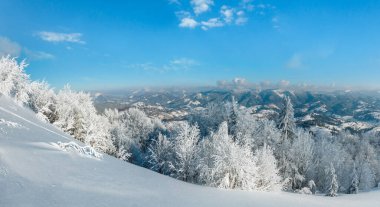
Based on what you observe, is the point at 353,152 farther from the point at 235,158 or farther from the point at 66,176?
the point at 66,176

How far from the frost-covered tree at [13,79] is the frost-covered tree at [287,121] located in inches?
1723

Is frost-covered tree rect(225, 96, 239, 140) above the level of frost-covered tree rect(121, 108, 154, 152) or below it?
above

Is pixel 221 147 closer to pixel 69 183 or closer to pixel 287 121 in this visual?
pixel 69 183

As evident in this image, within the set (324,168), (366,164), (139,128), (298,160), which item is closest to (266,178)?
(298,160)

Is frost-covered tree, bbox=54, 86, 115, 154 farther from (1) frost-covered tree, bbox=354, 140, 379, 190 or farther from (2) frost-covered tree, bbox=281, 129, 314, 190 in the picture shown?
(1) frost-covered tree, bbox=354, 140, 379, 190

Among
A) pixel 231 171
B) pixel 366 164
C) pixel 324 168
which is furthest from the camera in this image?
pixel 366 164

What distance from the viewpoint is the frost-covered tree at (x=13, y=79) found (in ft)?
138

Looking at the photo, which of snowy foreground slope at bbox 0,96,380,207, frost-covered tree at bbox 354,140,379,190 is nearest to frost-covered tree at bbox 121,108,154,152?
frost-covered tree at bbox 354,140,379,190

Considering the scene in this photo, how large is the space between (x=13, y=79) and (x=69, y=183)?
36.8 m

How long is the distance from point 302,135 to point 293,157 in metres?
7.60

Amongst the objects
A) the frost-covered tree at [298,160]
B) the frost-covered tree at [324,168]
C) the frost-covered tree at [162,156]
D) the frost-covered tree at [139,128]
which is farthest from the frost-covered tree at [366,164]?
the frost-covered tree at [139,128]

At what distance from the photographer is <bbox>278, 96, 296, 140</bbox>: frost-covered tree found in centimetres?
5775

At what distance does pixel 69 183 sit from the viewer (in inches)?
590

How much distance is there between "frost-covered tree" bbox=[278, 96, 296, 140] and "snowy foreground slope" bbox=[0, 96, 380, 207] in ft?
114
